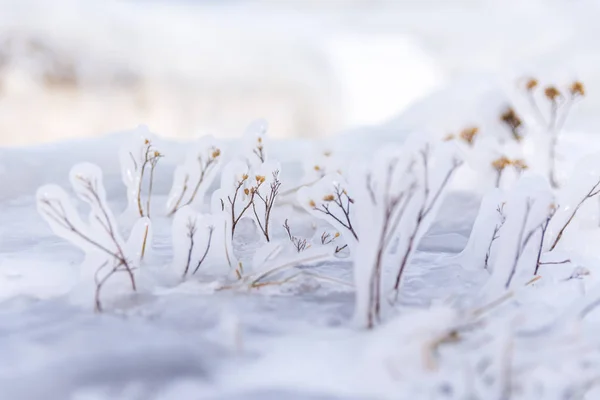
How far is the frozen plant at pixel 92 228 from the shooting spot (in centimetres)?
53

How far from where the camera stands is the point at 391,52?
9.98 feet

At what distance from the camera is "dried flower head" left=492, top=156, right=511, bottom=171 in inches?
36.5

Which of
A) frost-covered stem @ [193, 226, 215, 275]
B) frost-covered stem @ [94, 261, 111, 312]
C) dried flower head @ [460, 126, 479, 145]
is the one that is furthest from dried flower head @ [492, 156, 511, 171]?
frost-covered stem @ [94, 261, 111, 312]

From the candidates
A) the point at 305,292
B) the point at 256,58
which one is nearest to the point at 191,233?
the point at 305,292

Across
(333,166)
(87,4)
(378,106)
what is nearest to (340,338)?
(333,166)

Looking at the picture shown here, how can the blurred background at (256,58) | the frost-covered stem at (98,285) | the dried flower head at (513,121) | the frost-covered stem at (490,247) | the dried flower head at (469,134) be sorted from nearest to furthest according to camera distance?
the frost-covered stem at (98,285) → the frost-covered stem at (490,247) → the dried flower head at (469,134) → the dried flower head at (513,121) → the blurred background at (256,58)

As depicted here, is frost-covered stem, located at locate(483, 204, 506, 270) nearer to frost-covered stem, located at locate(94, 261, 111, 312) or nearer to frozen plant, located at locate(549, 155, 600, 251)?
frozen plant, located at locate(549, 155, 600, 251)

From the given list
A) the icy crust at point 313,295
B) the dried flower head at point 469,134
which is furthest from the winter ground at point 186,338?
the dried flower head at point 469,134

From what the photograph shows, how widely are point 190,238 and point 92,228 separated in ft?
0.29

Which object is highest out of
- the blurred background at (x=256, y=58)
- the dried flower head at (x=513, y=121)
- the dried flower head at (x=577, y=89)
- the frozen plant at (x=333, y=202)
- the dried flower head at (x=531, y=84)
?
the blurred background at (x=256, y=58)

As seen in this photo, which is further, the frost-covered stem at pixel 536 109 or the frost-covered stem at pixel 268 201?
the frost-covered stem at pixel 536 109

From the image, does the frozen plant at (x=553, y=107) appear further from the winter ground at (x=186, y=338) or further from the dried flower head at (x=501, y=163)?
the winter ground at (x=186, y=338)

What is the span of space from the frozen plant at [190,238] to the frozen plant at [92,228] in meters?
0.05

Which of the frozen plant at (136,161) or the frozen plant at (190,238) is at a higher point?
the frozen plant at (136,161)
